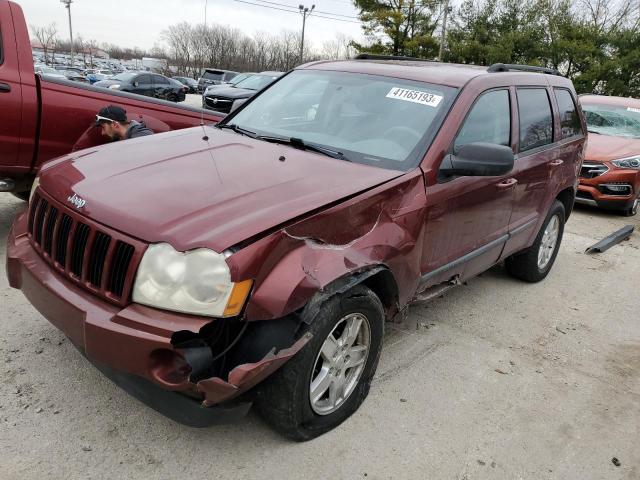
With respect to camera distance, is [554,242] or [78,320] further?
[554,242]

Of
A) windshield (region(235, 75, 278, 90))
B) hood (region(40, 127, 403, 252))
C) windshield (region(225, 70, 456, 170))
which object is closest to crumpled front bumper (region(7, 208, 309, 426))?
hood (region(40, 127, 403, 252))

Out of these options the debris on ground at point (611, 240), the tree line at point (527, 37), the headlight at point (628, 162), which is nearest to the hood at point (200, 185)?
the debris on ground at point (611, 240)

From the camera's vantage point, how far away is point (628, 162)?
8.46 meters

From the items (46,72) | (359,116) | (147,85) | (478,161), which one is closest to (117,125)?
(359,116)

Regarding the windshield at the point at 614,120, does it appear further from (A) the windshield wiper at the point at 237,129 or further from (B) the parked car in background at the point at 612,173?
(A) the windshield wiper at the point at 237,129

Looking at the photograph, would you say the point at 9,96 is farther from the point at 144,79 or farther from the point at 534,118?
the point at 144,79

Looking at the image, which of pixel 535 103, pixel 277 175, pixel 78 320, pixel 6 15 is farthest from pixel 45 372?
pixel 535 103

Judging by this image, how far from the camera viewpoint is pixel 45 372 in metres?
3.05

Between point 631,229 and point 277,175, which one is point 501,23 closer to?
point 631,229

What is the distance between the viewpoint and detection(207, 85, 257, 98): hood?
1713cm

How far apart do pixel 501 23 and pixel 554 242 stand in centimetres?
3053

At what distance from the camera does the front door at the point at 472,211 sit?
128 inches

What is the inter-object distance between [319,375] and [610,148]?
797 cm

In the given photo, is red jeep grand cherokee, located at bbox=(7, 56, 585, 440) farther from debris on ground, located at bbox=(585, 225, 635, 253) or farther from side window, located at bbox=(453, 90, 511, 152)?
debris on ground, located at bbox=(585, 225, 635, 253)
